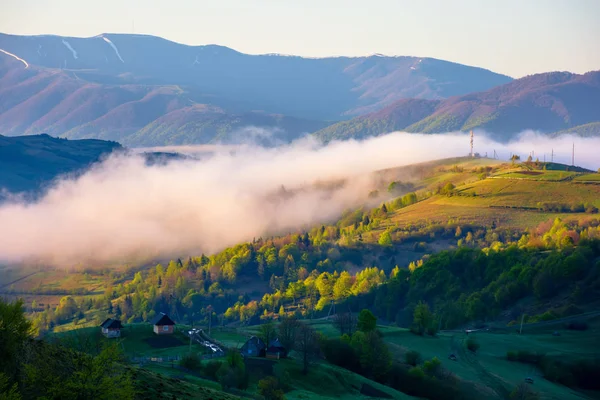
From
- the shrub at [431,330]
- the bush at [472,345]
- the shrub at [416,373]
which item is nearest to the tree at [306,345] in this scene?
the shrub at [416,373]

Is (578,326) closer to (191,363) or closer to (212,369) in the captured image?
(212,369)

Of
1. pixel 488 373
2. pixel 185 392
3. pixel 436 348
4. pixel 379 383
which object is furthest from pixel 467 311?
pixel 185 392

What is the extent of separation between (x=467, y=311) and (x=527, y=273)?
17.6 m

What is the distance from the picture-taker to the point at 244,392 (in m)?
80.9

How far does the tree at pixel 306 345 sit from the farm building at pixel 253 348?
12.8ft

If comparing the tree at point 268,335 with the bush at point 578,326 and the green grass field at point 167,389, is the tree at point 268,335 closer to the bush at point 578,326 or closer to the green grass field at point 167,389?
the green grass field at point 167,389

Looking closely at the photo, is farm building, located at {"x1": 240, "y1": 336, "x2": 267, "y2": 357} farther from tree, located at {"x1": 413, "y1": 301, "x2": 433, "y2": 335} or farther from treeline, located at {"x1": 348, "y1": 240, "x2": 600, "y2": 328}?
treeline, located at {"x1": 348, "y1": 240, "x2": 600, "y2": 328}

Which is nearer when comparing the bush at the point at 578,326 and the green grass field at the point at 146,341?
the green grass field at the point at 146,341

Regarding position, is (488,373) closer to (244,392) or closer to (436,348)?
(436,348)

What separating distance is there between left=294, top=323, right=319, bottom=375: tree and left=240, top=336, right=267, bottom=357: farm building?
3903mm

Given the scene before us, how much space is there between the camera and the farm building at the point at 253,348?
103075 mm

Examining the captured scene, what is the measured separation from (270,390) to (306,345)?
23.5m

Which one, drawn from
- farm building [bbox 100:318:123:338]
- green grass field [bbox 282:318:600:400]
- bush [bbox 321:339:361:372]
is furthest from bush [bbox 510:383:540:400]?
farm building [bbox 100:318:123:338]

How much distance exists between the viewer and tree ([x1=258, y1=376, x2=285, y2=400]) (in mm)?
77312
